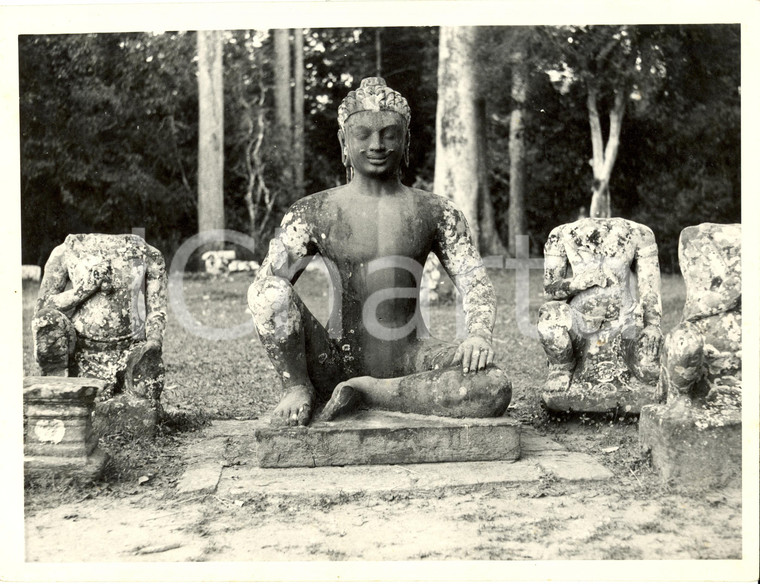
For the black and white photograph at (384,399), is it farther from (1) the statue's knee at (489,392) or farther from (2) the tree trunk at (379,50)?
(2) the tree trunk at (379,50)

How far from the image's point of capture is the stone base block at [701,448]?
439 centimetres

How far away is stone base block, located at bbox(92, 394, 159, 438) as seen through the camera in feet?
18.2

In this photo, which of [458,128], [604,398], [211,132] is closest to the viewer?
[604,398]

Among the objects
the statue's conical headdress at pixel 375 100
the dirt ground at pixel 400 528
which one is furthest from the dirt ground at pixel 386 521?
the statue's conical headdress at pixel 375 100

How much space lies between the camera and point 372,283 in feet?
17.1

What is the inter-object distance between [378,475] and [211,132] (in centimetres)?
1295

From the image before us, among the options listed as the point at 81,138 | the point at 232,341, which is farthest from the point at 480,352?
the point at 81,138

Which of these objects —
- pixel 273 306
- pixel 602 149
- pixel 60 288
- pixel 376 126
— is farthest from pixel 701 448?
pixel 602 149

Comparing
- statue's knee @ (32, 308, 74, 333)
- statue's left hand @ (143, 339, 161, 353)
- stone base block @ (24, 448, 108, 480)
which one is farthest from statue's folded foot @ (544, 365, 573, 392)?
statue's knee @ (32, 308, 74, 333)

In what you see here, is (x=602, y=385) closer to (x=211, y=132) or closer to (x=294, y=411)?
(x=294, y=411)

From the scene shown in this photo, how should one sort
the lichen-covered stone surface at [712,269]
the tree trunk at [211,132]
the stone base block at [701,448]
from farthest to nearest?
the tree trunk at [211,132] < the lichen-covered stone surface at [712,269] < the stone base block at [701,448]

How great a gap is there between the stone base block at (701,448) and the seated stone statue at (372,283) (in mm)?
920
